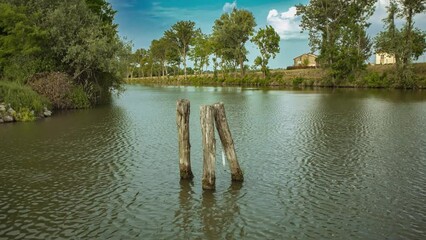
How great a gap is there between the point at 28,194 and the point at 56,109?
83.5 feet

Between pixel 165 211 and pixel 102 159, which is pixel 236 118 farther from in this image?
pixel 165 211

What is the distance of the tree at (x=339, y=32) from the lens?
8112 centimetres

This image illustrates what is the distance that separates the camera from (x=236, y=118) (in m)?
30.0

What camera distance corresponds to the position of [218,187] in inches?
483

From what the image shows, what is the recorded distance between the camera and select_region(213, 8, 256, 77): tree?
104062 millimetres

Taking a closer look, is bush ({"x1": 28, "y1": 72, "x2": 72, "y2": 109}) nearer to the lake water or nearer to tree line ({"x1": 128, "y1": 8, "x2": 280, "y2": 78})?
the lake water

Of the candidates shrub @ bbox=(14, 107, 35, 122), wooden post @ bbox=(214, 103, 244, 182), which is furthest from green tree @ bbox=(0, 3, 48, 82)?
wooden post @ bbox=(214, 103, 244, 182)

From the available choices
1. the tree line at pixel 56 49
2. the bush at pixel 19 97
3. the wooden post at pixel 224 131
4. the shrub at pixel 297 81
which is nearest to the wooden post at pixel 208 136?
the wooden post at pixel 224 131

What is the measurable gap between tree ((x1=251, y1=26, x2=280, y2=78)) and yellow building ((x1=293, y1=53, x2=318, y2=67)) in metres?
21.8

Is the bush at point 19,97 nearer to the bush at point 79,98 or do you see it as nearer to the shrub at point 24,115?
the shrub at point 24,115

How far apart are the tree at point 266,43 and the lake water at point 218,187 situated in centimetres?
8165

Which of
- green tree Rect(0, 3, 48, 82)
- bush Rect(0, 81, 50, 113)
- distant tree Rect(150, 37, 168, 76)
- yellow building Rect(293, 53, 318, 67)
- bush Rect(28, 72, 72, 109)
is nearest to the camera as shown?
bush Rect(0, 81, 50, 113)

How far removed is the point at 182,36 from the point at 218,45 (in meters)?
26.0

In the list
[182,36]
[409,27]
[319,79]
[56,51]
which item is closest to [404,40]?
[409,27]
